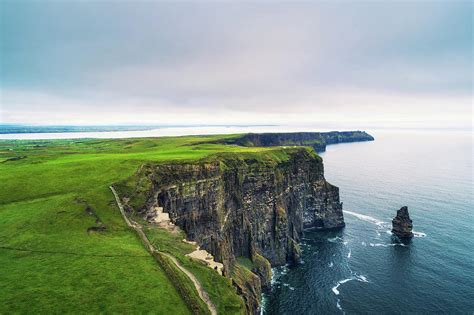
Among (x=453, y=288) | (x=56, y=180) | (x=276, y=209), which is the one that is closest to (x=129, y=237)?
(x=56, y=180)

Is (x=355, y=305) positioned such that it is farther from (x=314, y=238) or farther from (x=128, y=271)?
(x=128, y=271)

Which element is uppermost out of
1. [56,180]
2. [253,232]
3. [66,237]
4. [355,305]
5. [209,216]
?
[56,180]

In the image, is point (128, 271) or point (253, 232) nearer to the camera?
point (128, 271)

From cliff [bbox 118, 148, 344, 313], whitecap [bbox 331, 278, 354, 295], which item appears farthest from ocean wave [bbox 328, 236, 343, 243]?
whitecap [bbox 331, 278, 354, 295]

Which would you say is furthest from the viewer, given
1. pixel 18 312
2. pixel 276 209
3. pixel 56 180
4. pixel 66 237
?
pixel 276 209

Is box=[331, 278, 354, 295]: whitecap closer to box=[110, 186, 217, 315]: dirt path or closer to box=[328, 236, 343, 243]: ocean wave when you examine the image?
box=[328, 236, 343, 243]: ocean wave

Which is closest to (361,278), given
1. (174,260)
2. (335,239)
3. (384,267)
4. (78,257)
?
(384,267)

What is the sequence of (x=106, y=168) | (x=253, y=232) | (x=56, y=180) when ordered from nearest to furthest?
(x=56, y=180) < (x=106, y=168) < (x=253, y=232)
